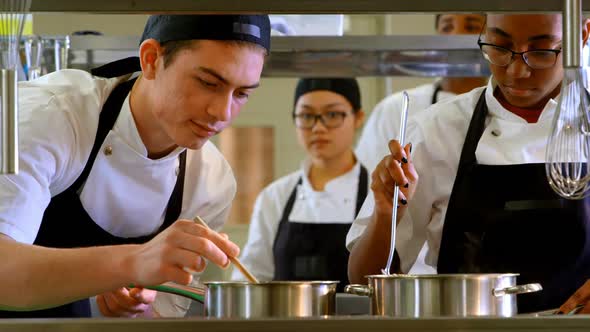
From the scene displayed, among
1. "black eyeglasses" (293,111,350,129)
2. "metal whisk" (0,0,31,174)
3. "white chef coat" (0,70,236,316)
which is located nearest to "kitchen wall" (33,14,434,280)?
"black eyeglasses" (293,111,350,129)

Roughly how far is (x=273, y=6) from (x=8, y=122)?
30cm

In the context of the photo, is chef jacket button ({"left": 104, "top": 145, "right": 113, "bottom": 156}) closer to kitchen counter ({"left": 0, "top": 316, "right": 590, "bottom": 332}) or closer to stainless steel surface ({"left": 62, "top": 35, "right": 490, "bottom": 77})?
stainless steel surface ({"left": 62, "top": 35, "right": 490, "bottom": 77})

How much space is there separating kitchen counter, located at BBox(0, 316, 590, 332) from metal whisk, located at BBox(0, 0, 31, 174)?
0.51 feet

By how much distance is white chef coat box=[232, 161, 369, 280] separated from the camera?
11.9ft

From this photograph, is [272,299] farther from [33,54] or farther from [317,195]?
[317,195]

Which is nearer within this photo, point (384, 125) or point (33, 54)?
point (33, 54)

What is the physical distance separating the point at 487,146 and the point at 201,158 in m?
0.57

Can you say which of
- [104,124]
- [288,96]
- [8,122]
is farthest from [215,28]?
[288,96]

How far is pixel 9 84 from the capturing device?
913mm

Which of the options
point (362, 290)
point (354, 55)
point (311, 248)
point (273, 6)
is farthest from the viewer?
point (311, 248)

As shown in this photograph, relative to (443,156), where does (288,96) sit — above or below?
above

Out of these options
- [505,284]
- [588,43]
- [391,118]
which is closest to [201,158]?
[588,43]

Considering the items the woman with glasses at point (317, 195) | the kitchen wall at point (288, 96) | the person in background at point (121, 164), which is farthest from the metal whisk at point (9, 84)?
the kitchen wall at point (288, 96)

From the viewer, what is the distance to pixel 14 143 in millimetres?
898
